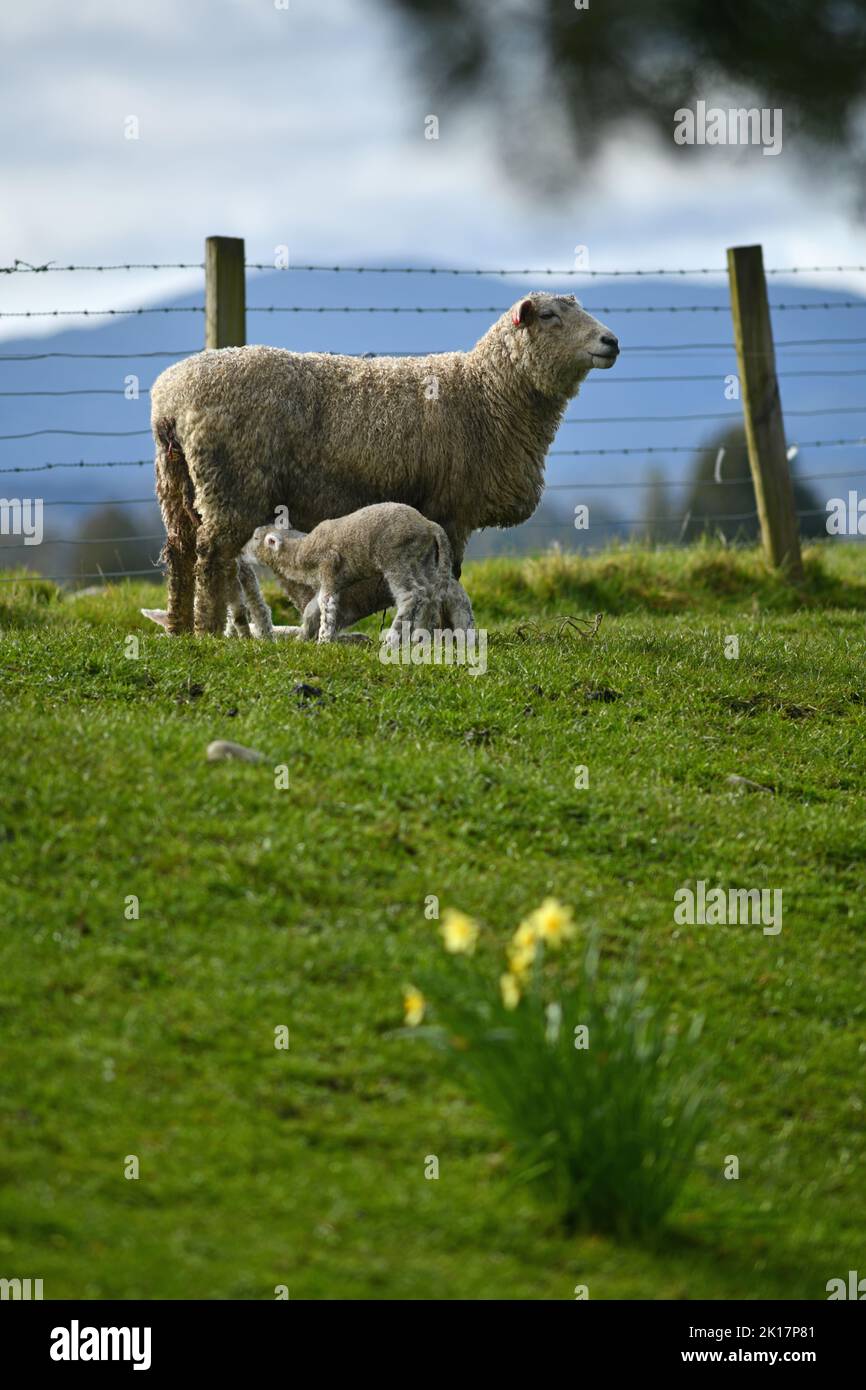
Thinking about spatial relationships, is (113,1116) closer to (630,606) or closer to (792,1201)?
(792,1201)

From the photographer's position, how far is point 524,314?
977 cm

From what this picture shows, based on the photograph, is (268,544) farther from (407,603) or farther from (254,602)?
(407,603)

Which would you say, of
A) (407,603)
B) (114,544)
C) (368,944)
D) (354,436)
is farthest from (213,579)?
(114,544)

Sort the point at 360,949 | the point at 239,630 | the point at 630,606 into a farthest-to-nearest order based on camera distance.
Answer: the point at 630,606 → the point at 239,630 → the point at 360,949

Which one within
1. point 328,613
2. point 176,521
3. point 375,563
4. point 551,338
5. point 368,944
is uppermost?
point 551,338

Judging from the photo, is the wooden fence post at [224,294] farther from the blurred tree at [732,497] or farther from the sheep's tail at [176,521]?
the blurred tree at [732,497]

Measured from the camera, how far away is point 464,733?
7352mm

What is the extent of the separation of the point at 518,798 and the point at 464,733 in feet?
2.90

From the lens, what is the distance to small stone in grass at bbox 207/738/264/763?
6387 mm

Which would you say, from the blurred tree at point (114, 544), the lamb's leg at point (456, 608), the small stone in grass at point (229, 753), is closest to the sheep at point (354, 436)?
the lamb's leg at point (456, 608)

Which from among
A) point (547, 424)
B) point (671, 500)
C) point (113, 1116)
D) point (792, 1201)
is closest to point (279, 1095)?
point (113, 1116)

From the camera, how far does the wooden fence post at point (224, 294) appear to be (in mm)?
11930

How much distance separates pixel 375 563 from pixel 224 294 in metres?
4.08

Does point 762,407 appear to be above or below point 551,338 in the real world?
above
